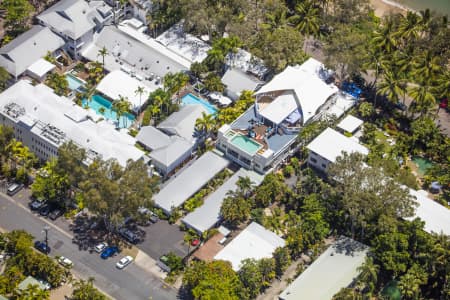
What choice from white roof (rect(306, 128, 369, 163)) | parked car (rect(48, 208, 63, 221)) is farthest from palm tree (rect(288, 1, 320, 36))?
parked car (rect(48, 208, 63, 221))

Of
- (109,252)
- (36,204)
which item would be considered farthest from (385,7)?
(36,204)

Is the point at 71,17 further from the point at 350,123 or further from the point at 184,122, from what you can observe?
the point at 350,123

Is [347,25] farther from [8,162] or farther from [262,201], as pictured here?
[8,162]

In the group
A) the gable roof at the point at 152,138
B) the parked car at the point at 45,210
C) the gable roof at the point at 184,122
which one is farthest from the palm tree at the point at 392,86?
the parked car at the point at 45,210

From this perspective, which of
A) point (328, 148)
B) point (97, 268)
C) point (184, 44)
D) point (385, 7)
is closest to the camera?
point (97, 268)

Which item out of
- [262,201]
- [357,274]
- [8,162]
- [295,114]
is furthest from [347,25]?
[8,162]

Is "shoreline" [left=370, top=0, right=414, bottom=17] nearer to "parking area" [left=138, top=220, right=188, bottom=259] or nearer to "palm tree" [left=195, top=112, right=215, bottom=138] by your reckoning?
"palm tree" [left=195, top=112, right=215, bottom=138]

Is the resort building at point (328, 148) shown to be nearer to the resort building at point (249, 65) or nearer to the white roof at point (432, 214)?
the white roof at point (432, 214)

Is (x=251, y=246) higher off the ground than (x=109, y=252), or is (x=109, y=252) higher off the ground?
(x=251, y=246)
